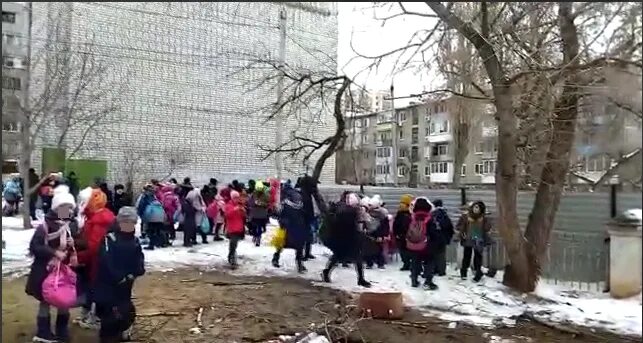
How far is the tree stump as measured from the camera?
1.72 m

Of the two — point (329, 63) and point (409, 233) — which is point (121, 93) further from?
point (409, 233)

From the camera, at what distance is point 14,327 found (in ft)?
5.19

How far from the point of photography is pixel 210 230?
187cm

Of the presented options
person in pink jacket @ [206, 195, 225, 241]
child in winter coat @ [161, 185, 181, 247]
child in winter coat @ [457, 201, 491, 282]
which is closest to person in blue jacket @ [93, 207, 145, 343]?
child in winter coat @ [161, 185, 181, 247]

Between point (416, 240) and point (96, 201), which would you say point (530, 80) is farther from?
point (96, 201)

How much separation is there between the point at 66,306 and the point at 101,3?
2.58ft

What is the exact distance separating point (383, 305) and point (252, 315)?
366mm

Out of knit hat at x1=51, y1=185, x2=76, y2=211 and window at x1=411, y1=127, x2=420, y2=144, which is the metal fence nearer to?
window at x1=411, y1=127, x2=420, y2=144

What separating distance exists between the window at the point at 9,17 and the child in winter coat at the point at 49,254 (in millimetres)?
436

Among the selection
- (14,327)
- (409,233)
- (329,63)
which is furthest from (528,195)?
(14,327)

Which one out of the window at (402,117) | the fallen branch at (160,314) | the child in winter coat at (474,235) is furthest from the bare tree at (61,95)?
the child in winter coat at (474,235)

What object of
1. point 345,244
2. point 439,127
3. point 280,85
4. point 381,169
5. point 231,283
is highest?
point 280,85

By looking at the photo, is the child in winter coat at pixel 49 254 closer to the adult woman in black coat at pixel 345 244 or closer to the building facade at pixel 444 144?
the adult woman in black coat at pixel 345 244

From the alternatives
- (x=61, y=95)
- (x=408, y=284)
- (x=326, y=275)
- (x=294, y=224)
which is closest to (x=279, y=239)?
(x=294, y=224)
